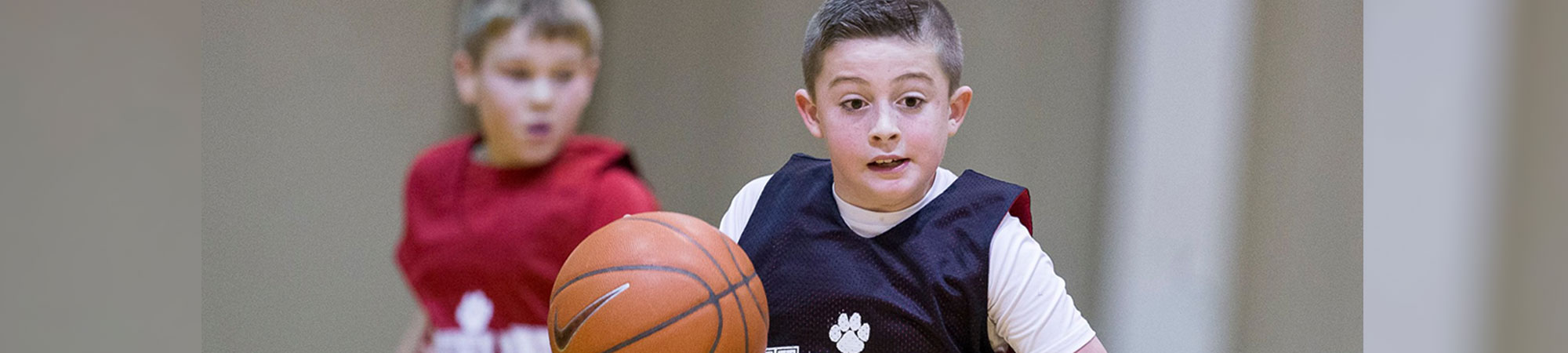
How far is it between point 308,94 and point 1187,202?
1889 millimetres

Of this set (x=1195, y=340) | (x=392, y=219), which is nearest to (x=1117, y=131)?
(x=1195, y=340)

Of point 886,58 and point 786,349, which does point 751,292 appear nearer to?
point 786,349

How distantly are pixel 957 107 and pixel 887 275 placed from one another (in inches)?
14.0

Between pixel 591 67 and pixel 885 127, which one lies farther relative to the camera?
pixel 591 67

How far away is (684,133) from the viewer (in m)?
2.56

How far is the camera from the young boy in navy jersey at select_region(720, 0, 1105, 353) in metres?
2.21

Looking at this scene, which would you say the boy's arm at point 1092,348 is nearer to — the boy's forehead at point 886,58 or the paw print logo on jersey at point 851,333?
the paw print logo on jersey at point 851,333

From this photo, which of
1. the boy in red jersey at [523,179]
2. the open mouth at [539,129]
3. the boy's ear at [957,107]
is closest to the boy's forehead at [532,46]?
the boy in red jersey at [523,179]

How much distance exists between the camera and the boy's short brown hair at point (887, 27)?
2264 millimetres

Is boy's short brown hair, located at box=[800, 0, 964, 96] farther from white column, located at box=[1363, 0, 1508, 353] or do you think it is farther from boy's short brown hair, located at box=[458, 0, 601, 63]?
white column, located at box=[1363, 0, 1508, 353]

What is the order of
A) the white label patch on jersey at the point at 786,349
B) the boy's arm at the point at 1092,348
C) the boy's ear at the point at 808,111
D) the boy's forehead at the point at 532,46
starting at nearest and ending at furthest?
the boy's arm at the point at 1092,348
the white label patch on jersey at the point at 786,349
the boy's ear at the point at 808,111
the boy's forehead at the point at 532,46

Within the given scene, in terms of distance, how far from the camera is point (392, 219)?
106 inches

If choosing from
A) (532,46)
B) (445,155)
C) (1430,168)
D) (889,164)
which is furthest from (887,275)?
(1430,168)

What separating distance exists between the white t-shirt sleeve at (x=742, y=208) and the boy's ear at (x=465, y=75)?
0.61 m
